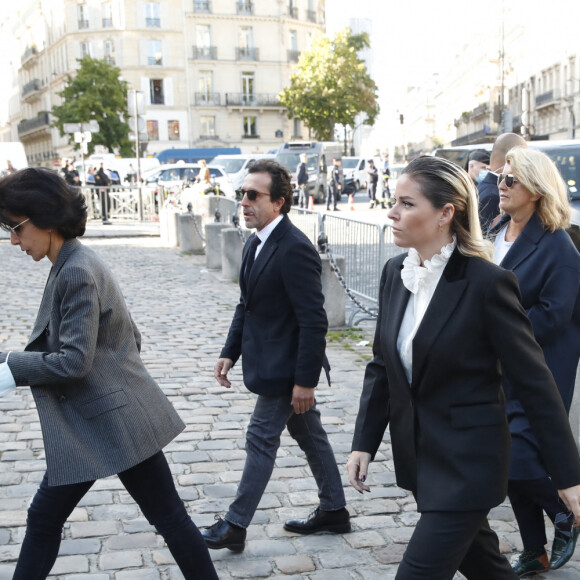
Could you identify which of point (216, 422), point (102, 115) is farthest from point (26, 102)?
point (216, 422)

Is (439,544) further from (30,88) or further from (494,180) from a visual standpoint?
(30,88)

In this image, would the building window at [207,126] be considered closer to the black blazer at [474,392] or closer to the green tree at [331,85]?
the green tree at [331,85]

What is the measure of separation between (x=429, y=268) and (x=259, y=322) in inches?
61.0

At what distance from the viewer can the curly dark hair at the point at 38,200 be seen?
3.03 metres

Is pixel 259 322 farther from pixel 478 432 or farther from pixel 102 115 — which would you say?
pixel 102 115

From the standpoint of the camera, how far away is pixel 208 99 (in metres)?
68.3

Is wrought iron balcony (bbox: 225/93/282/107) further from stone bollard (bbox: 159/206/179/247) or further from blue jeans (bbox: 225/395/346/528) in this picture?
blue jeans (bbox: 225/395/346/528)

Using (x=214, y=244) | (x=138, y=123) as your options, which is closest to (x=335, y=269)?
(x=214, y=244)

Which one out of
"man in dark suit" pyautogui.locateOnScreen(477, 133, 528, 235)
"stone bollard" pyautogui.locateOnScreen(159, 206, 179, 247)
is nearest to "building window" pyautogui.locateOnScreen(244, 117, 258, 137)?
"stone bollard" pyautogui.locateOnScreen(159, 206, 179, 247)

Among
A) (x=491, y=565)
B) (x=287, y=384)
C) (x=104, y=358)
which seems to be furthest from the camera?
(x=287, y=384)

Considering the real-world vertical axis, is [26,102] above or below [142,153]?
above

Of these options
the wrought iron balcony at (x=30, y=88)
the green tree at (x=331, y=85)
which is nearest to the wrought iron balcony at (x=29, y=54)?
the wrought iron balcony at (x=30, y=88)

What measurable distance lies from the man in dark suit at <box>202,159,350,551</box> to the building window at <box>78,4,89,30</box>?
68.7 m

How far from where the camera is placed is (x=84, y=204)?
125 inches
